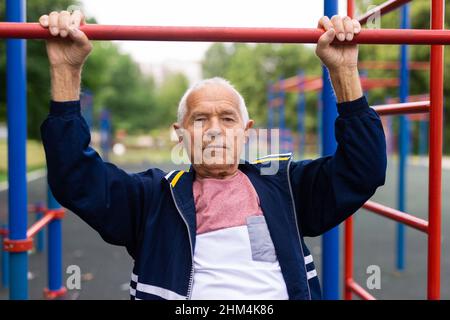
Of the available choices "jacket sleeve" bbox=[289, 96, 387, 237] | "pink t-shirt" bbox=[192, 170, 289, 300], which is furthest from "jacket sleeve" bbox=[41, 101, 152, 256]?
"jacket sleeve" bbox=[289, 96, 387, 237]

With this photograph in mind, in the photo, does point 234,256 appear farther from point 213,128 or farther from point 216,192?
point 213,128

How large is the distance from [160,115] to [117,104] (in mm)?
3851

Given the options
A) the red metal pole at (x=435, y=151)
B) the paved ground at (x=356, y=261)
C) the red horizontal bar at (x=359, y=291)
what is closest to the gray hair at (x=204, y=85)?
the red metal pole at (x=435, y=151)

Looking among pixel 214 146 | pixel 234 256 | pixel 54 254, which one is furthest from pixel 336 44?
pixel 54 254

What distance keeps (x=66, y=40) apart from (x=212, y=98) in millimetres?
481

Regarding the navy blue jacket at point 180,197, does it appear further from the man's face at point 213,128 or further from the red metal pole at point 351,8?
the red metal pole at point 351,8

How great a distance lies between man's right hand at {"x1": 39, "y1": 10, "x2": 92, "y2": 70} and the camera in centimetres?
135

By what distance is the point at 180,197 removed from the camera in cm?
158

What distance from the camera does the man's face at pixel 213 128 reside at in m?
1.60

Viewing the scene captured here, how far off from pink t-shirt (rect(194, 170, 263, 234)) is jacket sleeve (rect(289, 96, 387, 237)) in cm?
16

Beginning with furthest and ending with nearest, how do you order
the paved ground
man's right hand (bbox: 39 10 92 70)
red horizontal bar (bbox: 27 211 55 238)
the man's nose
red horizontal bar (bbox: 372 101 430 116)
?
the paved ground < red horizontal bar (bbox: 27 211 55 238) < red horizontal bar (bbox: 372 101 430 116) < the man's nose < man's right hand (bbox: 39 10 92 70)

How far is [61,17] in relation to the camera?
136 centimetres

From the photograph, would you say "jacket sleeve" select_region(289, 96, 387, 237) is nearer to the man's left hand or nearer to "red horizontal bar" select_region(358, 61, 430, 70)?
the man's left hand
